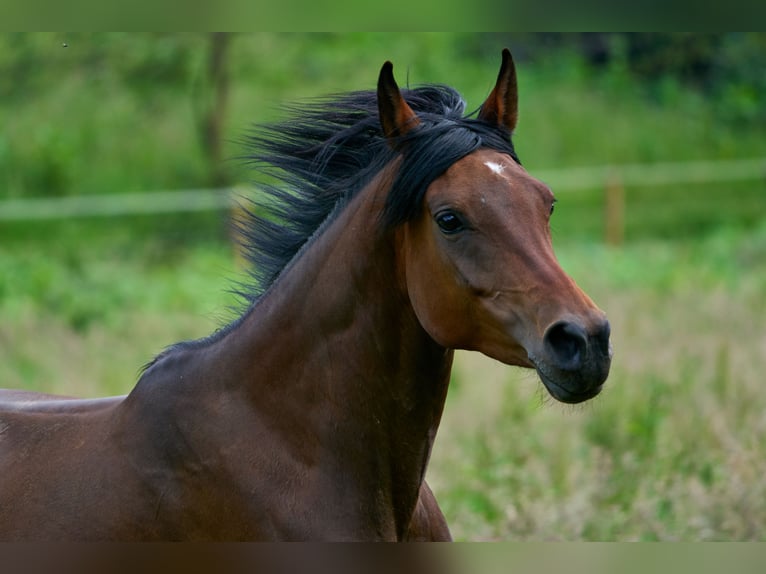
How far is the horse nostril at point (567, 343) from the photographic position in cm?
286

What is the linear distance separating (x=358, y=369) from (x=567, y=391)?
0.70m

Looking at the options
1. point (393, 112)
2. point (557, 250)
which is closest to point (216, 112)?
point (557, 250)

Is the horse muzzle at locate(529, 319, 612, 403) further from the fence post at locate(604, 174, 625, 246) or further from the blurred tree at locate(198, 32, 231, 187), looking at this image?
the blurred tree at locate(198, 32, 231, 187)

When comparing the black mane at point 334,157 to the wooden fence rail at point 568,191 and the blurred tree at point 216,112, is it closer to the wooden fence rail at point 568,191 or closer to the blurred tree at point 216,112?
the wooden fence rail at point 568,191

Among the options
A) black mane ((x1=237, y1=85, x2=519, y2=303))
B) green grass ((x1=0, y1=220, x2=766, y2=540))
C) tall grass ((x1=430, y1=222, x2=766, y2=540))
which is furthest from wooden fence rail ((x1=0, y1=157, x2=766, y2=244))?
black mane ((x1=237, y1=85, x2=519, y2=303))

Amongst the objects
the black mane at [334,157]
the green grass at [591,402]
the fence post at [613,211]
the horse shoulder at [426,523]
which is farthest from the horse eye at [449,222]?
the fence post at [613,211]

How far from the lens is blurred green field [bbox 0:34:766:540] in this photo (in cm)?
621

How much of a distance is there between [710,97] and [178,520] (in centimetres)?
1990

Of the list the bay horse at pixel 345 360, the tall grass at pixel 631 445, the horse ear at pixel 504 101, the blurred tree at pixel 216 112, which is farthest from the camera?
the blurred tree at pixel 216 112

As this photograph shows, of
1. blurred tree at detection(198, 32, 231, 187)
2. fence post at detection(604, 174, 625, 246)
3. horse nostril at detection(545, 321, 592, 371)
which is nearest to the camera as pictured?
horse nostril at detection(545, 321, 592, 371)

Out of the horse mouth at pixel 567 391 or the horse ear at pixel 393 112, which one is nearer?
the horse mouth at pixel 567 391

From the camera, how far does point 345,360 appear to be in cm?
335

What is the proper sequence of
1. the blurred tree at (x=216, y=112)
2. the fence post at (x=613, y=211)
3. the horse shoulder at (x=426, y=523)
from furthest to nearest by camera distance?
1. the blurred tree at (x=216, y=112)
2. the fence post at (x=613, y=211)
3. the horse shoulder at (x=426, y=523)

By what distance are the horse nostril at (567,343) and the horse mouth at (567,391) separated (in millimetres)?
61
